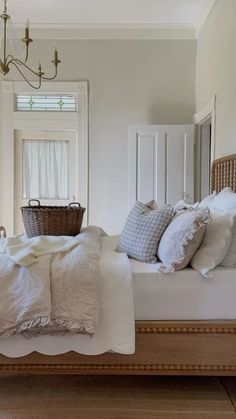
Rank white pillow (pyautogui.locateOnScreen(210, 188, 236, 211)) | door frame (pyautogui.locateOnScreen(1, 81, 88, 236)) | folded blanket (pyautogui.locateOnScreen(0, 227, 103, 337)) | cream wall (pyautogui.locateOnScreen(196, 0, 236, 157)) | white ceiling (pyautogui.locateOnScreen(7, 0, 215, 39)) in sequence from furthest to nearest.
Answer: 1. door frame (pyautogui.locateOnScreen(1, 81, 88, 236))
2. white ceiling (pyautogui.locateOnScreen(7, 0, 215, 39))
3. cream wall (pyautogui.locateOnScreen(196, 0, 236, 157))
4. white pillow (pyautogui.locateOnScreen(210, 188, 236, 211))
5. folded blanket (pyautogui.locateOnScreen(0, 227, 103, 337))

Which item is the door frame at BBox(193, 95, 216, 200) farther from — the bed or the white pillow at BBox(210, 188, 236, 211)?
the bed

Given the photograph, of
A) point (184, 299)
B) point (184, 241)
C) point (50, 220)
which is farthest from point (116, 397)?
point (50, 220)

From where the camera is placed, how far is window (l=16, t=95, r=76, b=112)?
508cm

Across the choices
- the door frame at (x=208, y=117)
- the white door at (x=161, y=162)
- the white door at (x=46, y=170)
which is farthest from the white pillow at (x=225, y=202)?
the white door at (x=46, y=170)

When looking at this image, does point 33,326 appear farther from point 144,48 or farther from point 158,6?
point 144,48

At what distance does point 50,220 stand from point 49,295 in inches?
31.1

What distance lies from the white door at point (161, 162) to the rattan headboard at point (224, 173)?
0.99 metres

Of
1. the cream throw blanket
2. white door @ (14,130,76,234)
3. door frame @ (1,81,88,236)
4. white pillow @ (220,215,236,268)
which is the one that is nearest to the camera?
the cream throw blanket

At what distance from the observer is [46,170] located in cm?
521

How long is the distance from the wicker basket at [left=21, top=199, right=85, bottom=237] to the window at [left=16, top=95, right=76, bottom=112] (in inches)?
107

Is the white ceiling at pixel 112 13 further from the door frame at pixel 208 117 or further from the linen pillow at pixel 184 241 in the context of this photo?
the linen pillow at pixel 184 241

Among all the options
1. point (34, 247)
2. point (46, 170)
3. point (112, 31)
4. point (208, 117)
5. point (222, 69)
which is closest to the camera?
point (34, 247)

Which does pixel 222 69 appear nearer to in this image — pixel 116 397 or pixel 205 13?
pixel 205 13

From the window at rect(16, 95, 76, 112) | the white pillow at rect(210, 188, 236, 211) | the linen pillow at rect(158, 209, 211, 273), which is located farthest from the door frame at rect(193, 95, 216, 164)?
the linen pillow at rect(158, 209, 211, 273)
